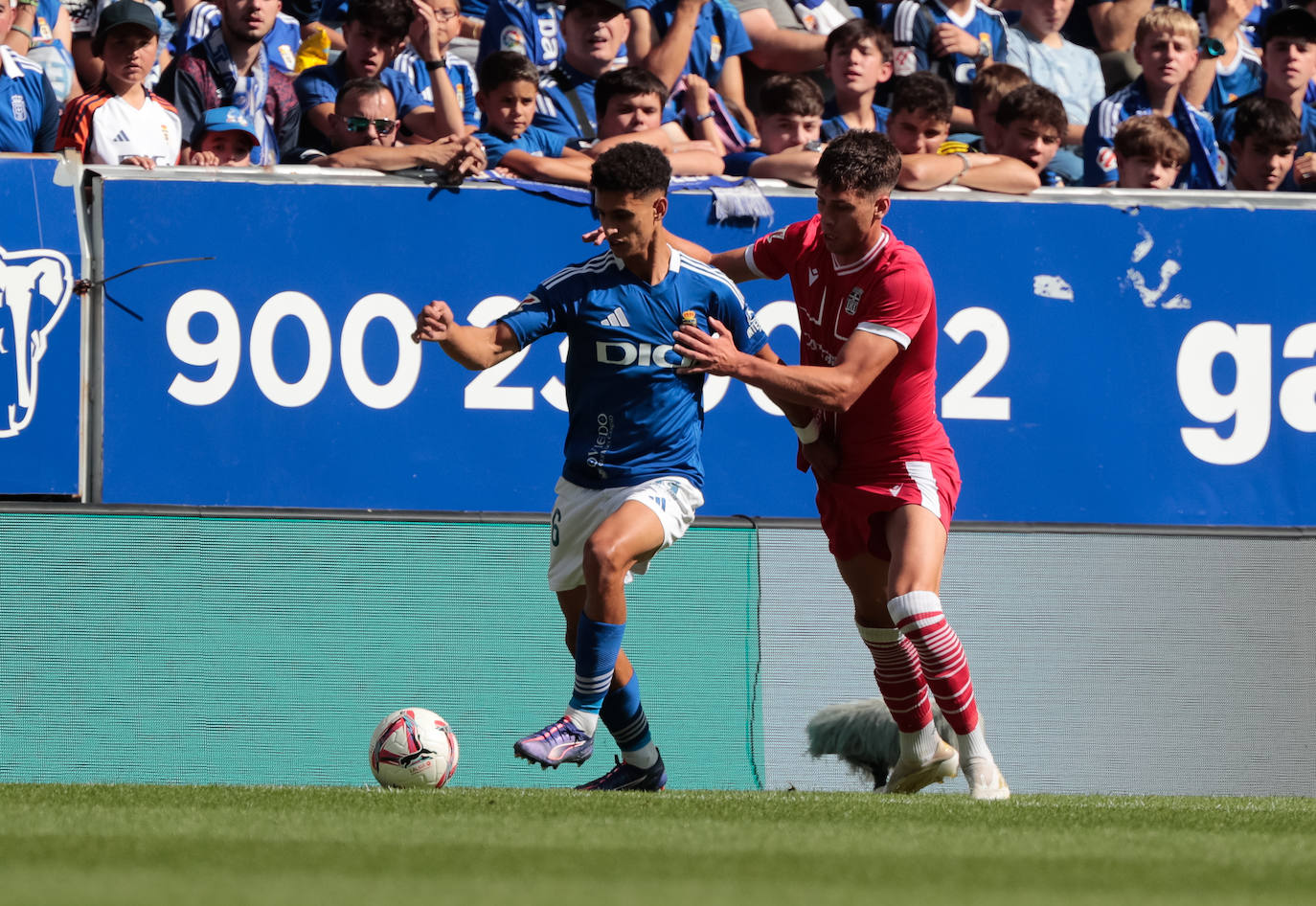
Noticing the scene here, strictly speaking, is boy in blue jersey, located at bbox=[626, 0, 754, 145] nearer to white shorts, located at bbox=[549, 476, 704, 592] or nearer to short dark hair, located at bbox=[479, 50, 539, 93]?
short dark hair, located at bbox=[479, 50, 539, 93]

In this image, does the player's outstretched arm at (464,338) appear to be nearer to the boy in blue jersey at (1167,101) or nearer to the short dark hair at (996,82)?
the short dark hair at (996,82)

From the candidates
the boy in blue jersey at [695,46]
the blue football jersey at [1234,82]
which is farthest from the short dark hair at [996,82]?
the blue football jersey at [1234,82]

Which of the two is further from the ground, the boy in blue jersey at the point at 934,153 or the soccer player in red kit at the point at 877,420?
the boy in blue jersey at the point at 934,153

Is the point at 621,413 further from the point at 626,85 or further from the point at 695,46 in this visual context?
the point at 695,46

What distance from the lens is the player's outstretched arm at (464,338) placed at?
6.02 meters

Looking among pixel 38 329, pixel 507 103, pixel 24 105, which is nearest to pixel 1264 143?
pixel 507 103

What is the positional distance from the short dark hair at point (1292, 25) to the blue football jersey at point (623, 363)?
6.27 meters

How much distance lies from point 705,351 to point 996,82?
5.15 metres

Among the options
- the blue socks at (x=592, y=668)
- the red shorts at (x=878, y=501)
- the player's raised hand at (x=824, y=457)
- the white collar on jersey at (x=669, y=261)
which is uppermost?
the white collar on jersey at (x=669, y=261)

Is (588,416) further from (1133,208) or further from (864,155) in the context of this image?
(1133,208)

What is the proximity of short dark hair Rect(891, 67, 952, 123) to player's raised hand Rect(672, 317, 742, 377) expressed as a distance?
4048mm

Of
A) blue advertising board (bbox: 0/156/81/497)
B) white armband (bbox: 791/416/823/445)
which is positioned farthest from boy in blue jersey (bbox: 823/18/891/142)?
blue advertising board (bbox: 0/156/81/497)

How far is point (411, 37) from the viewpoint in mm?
10203

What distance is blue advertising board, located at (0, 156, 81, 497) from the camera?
7.98 metres
